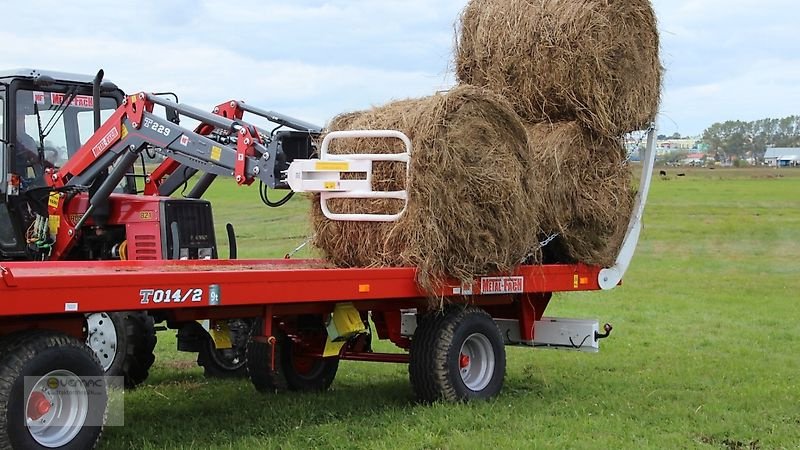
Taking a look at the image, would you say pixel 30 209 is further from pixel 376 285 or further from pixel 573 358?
pixel 573 358

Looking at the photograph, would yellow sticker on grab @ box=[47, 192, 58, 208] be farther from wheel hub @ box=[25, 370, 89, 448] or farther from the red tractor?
wheel hub @ box=[25, 370, 89, 448]

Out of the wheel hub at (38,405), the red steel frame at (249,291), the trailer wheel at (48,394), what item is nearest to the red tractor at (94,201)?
the red steel frame at (249,291)

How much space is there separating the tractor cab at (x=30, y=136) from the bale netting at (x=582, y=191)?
12.6ft

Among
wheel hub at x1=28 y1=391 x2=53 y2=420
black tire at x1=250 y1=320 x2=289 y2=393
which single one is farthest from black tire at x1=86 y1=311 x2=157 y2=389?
wheel hub at x1=28 y1=391 x2=53 y2=420

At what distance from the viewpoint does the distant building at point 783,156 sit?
319 feet

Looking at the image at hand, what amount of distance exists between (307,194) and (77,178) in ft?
6.75

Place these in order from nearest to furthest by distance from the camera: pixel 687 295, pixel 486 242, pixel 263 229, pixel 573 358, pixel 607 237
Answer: pixel 486 242
pixel 607 237
pixel 573 358
pixel 687 295
pixel 263 229

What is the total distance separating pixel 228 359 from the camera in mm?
9500

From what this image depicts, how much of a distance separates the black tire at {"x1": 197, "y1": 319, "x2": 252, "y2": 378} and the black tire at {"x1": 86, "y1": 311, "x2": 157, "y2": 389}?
61 cm

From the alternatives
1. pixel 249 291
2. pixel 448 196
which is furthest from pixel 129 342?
pixel 448 196

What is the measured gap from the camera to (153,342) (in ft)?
28.2

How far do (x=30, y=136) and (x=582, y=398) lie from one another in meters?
5.07

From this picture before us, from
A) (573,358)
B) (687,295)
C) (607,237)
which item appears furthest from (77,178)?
(687,295)

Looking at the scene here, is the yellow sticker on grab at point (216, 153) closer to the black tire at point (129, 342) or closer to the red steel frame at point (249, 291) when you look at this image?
the red steel frame at point (249, 291)
